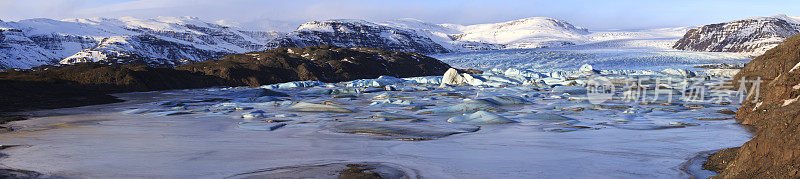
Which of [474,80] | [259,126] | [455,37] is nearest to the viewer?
[259,126]

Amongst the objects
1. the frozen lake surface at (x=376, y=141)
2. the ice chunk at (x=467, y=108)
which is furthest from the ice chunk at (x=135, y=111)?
the ice chunk at (x=467, y=108)

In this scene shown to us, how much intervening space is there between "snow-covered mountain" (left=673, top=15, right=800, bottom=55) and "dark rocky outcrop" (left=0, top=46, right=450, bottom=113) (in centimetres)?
4114

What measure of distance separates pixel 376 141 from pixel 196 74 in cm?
2171

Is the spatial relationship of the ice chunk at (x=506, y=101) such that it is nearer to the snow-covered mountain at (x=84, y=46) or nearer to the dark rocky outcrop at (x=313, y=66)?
the dark rocky outcrop at (x=313, y=66)

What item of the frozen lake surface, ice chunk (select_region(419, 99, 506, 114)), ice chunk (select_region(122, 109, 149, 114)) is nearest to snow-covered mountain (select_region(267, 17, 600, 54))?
ice chunk (select_region(122, 109, 149, 114))

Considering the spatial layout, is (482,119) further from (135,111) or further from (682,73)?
(682,73)

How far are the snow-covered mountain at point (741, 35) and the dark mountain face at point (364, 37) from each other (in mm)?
42538

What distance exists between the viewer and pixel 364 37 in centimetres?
11375

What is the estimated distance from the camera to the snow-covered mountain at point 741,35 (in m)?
65.7

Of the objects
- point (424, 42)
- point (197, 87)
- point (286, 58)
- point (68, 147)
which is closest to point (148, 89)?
point (197, 87)

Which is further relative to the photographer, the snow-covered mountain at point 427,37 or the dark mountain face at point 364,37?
the snow-covered mountain at point 427,37

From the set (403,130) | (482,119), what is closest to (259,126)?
(403,130)

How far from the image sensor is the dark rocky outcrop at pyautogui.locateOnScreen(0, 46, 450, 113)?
57.3 ft

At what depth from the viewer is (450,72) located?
2738 cm
